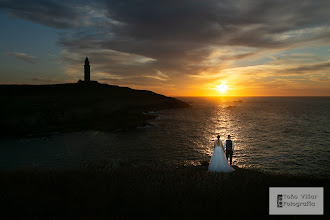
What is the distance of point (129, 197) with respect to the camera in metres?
7.65

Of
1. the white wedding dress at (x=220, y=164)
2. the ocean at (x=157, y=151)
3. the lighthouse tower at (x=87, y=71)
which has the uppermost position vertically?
the lighthouse tower at (x=87, y=71)

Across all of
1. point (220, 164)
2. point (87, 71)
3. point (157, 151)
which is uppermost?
point (87, 71)

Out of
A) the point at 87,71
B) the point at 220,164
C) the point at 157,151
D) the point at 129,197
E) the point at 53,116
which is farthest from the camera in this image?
the point at 87,71

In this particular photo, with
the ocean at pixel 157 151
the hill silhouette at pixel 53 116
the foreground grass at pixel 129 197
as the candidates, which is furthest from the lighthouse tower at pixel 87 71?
the foreground grass at pixel 129 197

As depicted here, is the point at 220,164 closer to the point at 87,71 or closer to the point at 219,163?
the point at 219,163

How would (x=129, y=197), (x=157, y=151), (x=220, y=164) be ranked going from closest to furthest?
(x=129, y=197) → (x=220, y=164) → (x=157, y=151)

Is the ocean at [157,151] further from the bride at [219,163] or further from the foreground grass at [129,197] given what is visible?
the foreground grass at [129,197]

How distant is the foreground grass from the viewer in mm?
6523

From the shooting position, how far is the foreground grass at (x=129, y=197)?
6.52m

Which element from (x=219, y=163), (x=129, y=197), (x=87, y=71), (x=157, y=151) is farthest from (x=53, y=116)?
(x=87, y=71)

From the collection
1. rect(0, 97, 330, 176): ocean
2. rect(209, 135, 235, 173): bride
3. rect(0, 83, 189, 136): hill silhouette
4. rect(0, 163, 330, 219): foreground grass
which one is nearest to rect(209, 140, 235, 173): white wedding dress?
rect(209, 135, 235, 173): bride

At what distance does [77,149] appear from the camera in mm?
38594

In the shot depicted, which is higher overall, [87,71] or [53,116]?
[87,71]

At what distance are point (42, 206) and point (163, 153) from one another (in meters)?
30.0
